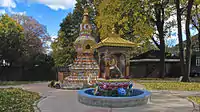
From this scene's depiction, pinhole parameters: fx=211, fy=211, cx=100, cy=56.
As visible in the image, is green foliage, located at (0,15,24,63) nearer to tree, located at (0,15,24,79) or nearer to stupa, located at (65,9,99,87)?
tree, located at (0,15,24,79)

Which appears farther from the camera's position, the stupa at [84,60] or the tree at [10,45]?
the tree at [10,45]

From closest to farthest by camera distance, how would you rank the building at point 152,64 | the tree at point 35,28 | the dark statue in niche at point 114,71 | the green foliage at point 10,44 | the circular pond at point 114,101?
1. the circular pond at point 114,101
2. the dark statue in niche at point 114,71
3. the green foliage at point 10,44
4. the building at point 152,64
5. the tree at point 35,28

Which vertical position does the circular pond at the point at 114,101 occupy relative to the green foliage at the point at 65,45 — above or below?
below

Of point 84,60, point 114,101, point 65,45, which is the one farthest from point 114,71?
point 65,45

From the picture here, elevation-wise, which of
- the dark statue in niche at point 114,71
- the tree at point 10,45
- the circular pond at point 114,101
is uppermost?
the tree at point 10,45

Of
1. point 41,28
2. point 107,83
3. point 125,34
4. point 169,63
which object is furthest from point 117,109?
point 41,28

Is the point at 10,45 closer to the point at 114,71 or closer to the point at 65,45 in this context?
the point at 65,45

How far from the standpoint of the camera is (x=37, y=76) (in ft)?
76.9

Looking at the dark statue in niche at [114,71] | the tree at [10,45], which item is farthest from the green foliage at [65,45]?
the dark statue in niche at [114,71]

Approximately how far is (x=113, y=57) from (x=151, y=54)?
65.4ft

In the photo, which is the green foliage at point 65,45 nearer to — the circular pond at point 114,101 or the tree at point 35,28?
the tree at point 35,28

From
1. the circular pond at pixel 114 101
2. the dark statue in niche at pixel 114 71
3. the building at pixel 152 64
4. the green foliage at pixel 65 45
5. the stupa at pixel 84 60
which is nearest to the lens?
the circular pond at pixel 114 101

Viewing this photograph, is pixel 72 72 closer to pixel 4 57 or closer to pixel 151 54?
pixel 4 57

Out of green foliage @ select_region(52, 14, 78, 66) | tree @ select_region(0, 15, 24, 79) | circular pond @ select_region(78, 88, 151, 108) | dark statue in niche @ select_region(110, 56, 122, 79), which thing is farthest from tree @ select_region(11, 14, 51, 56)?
circular pond @ select_region(78, 88, 151, 108)
